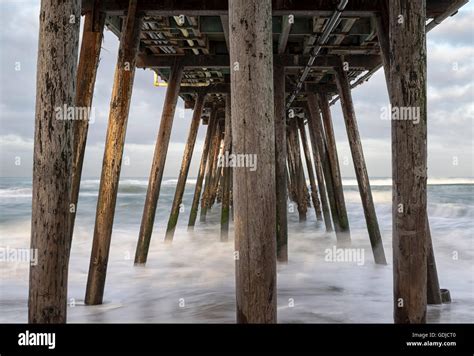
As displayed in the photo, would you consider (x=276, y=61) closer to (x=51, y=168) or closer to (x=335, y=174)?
(x=335, y=174)

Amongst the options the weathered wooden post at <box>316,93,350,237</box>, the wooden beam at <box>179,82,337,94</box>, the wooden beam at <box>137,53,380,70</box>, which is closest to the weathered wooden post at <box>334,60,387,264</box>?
the wooden beam at <box>137,53,380,70</box>

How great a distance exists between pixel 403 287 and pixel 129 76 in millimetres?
3520

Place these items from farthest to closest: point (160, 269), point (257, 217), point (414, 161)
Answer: point (160, 269)
point (414, 161)
point (257, 217)

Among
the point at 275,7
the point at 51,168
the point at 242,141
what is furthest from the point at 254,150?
the point at 275,7

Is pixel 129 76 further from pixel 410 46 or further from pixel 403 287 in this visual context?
pixel 403 287

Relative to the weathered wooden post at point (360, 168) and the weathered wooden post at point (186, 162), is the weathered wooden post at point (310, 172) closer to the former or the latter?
the weathered wooden post at point (186, 162)

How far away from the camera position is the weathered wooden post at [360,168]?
6.96 meters

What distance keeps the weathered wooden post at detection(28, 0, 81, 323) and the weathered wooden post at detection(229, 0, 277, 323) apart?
1.07m

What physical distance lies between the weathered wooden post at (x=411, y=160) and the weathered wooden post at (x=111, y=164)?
2.90 meters

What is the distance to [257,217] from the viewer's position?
264 cm

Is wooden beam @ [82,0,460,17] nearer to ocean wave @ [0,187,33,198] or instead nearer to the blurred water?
the blurred water

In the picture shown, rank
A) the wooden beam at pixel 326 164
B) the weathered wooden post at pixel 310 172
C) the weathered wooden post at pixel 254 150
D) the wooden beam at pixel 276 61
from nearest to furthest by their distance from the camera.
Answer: the weathered wooden post at pixel 254 150, the wooden beam at pixel 276 61, the wooden beam at pixel 326 164, the weathered wooden post at pixel 310 172

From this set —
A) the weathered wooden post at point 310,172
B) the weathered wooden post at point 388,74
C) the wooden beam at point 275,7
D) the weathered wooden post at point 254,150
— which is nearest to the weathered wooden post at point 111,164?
the wooden beam at point 275,7
